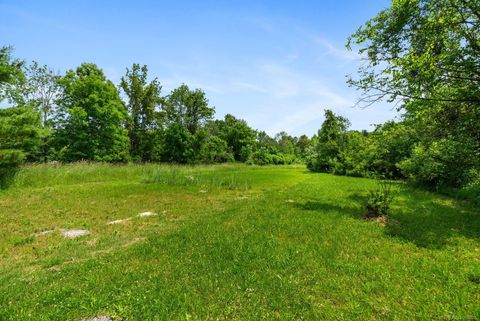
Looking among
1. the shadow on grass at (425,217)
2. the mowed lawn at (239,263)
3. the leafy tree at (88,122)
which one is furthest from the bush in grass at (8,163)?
the shadow on grass at (425,217)

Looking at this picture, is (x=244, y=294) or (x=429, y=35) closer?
(x=244, y=294)

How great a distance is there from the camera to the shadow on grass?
684 centimetres

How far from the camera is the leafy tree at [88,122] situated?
2766cm

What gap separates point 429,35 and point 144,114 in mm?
39338

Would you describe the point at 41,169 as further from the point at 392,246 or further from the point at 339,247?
the point at 392,246

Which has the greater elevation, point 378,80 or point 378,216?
point 378,80

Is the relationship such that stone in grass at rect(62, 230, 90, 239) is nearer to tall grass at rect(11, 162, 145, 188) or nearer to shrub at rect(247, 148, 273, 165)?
tall grass at rect(11, 162, 145, 188)

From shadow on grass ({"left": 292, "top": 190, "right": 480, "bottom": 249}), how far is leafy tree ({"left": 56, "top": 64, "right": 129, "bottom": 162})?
26.8 m

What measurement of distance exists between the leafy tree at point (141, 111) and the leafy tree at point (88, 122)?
8767mm

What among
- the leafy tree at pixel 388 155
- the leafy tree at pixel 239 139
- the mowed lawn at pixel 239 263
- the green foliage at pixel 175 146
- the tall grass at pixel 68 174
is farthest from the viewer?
the leafy tree at pixel 239 139

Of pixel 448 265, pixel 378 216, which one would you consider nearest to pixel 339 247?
pixel 448 265

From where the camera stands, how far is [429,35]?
7836 millimetres

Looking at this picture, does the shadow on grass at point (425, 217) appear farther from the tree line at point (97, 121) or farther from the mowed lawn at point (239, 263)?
the tree line at point (97, 121)

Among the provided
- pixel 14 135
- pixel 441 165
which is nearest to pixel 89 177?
pixel 14 135
